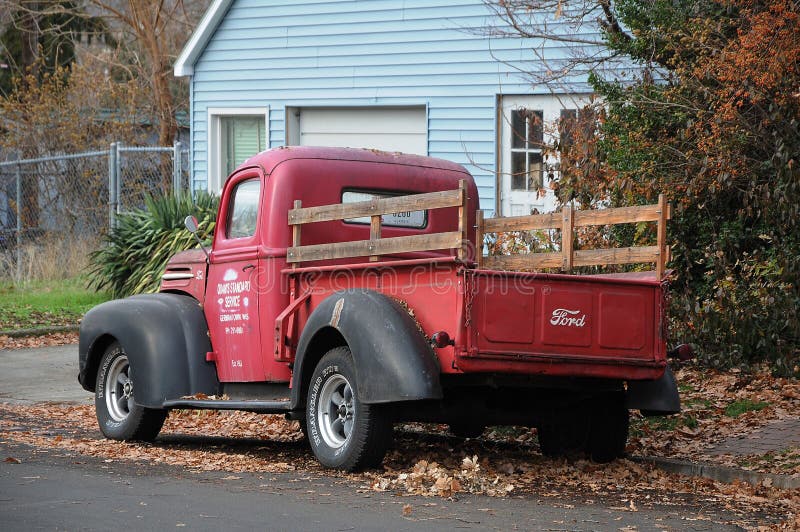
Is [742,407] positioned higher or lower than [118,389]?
lower

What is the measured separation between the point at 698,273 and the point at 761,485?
5302mm

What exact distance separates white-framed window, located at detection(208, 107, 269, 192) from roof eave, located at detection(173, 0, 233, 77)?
0.84 meters

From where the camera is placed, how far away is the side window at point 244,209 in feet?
31.5

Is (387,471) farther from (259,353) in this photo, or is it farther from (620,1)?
(620,1)

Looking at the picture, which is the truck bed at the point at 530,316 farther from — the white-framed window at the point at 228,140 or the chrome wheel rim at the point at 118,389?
the white-framed window at the point at 228,140

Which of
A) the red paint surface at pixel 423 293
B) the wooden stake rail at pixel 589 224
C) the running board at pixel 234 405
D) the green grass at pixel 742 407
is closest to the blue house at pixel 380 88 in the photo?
the green grass at pixel 742 407

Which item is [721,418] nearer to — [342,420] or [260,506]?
[342,420]

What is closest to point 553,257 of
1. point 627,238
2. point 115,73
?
point 627,238

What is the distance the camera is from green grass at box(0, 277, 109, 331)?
690 inches

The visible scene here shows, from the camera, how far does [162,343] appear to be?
9.58 metres

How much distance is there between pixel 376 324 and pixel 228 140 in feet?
46.8

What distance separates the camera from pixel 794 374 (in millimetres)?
11594

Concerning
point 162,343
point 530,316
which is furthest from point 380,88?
point 530,316

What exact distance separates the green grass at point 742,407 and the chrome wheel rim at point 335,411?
12.5 ft
